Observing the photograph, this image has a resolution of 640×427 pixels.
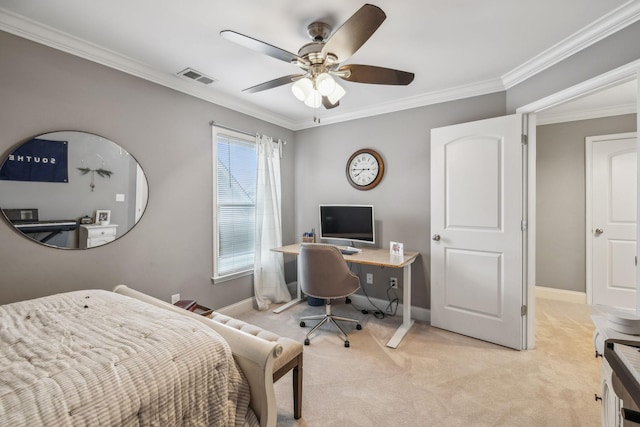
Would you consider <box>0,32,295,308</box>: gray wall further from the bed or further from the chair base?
the chair base

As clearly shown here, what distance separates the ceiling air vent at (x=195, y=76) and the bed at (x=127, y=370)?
2010 millimetres

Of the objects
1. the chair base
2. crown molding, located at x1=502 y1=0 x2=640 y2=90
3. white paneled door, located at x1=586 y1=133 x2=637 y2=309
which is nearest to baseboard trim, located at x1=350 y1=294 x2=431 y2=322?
the chair base

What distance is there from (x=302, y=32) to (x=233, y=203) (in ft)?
6.53

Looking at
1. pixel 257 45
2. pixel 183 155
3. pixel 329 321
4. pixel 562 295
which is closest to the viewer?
pixel 257 45

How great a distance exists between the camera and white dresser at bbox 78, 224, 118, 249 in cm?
205

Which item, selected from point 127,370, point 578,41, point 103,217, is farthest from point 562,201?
point 103,217

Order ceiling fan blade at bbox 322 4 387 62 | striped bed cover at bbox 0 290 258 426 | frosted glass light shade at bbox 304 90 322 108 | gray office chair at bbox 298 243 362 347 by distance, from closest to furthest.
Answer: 1. striped bed cover at bbox 0 290 258 426
2. ceiling fan blade at bbox 322 4 387 62
3. frosted glass light shade at bbox 304 90 322 108
4. gray office chair at bbox 298 243 362 347

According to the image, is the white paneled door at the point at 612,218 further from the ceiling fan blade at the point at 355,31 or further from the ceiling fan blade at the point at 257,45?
the ceiling fan blade at the point at 257,45

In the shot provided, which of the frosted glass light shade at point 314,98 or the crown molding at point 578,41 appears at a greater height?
the crown molding at point 578,41

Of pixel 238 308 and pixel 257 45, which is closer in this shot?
pixel 257 45

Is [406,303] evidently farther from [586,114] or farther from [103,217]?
[586,114]

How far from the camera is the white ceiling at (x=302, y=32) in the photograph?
1669mm

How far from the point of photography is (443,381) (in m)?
2.02

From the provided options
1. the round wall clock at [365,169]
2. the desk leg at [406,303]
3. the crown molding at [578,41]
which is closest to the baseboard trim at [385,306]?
the desk leg at [406,303]
